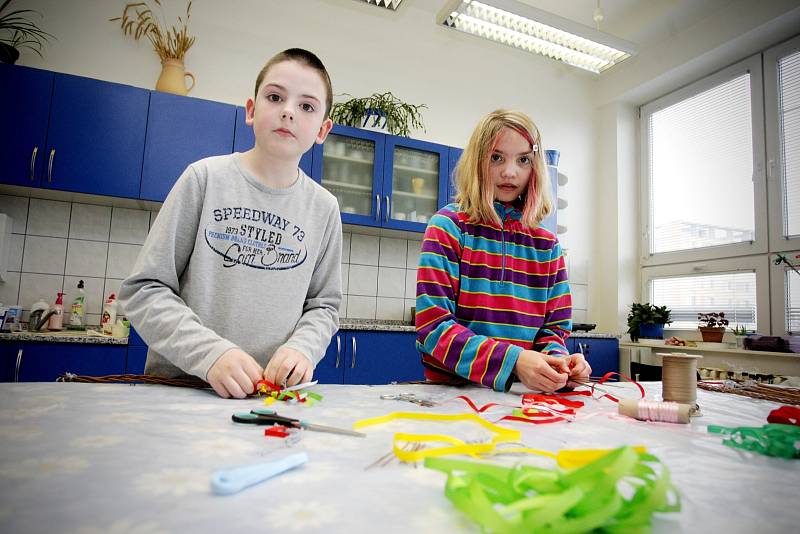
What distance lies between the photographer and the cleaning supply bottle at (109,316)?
2525 mm

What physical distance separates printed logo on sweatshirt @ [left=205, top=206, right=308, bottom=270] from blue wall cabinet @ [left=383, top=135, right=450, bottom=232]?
79.3 inches

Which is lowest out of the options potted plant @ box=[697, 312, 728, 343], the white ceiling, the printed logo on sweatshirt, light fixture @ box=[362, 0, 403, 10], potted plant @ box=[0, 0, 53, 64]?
potted plant @ box=[697, 312, 728, 343]

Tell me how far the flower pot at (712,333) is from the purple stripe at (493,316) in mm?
→ 2788

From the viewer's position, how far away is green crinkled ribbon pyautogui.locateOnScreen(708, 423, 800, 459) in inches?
23.3

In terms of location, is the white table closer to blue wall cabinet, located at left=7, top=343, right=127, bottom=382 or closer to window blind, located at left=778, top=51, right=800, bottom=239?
blue wall cabinet, located at left=7, top=343, right=127, bottom=382

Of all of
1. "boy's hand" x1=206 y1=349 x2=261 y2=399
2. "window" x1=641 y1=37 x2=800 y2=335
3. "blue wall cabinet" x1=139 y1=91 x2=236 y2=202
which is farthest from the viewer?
"window" x1=641 y1=37 x2=800 y2=335

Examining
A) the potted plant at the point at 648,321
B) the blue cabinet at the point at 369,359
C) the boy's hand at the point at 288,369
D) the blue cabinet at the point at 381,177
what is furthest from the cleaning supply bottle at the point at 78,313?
the potted plant at the point at 648,321

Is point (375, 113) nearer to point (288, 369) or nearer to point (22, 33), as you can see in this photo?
point (22, 33)

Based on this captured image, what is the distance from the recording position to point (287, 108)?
1076 mm

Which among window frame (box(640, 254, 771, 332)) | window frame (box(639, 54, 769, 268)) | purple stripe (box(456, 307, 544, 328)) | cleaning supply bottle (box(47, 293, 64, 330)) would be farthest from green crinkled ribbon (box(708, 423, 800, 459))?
window frame (box(639, 54, 769, 268))

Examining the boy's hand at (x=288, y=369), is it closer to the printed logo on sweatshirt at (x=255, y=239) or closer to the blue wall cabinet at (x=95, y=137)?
the printed logo on sweatshirt at (x=255, y=239)

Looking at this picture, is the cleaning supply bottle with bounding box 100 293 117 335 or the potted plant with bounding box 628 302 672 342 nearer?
the cleaning supply bottle with bounding box 100 293 117 335

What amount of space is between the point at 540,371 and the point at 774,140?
346 centimetres

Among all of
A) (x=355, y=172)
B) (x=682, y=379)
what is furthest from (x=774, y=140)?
(x=682, y=379)
